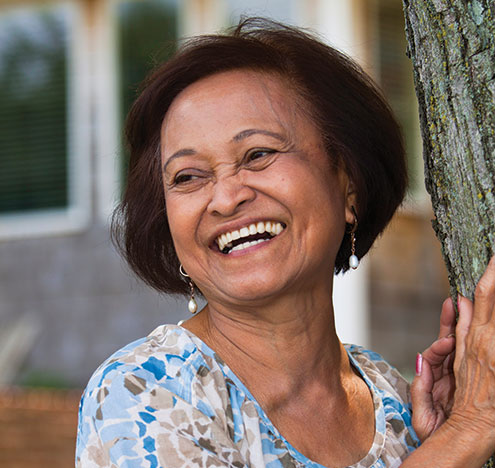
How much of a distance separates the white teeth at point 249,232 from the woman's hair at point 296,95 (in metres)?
0.30

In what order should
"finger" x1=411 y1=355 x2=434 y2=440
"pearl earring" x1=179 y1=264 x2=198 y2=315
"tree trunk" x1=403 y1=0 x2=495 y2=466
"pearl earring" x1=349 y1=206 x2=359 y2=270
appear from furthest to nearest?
"pearl earring" x1=349 y1=206 x2=359 y2=270 < "pearl earring" x1=179 y1=264 x2=198 y2=315 < "finger" x1=411 y1=355 x2=434 y2=440 < "tree trunk" x1=403 y1=0 x2=495 y2=466

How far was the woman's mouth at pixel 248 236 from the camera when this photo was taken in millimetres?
2406

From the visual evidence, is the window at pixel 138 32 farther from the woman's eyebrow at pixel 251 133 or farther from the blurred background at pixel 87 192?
the woman's eyebrow at pixel 251 133

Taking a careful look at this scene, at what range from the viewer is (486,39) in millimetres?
2033

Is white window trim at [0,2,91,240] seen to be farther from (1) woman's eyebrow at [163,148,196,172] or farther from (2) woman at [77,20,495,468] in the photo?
(1) woman's eyebrow at [163,148,196,172]

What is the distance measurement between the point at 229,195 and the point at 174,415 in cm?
59

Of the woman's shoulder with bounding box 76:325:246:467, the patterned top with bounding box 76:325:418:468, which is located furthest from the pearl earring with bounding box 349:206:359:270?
the woman's shoulder with bounding box 76:325:246:467

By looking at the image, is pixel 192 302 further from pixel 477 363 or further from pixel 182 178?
pixel 477 363

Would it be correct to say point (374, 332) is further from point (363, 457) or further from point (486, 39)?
point (486, 39)

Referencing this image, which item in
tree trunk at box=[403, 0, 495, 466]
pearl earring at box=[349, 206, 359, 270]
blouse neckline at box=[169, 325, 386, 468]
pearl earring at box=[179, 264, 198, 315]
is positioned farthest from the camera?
pearl earring at box=[349, 206, 359, 270]

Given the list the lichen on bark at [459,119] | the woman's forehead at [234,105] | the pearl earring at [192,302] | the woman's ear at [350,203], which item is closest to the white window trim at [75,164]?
the pearl earring at [192,302]

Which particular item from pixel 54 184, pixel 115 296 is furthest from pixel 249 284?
pixel 54 184

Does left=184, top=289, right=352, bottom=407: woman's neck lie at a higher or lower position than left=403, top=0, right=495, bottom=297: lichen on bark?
lower

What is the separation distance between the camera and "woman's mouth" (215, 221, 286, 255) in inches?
94.7
